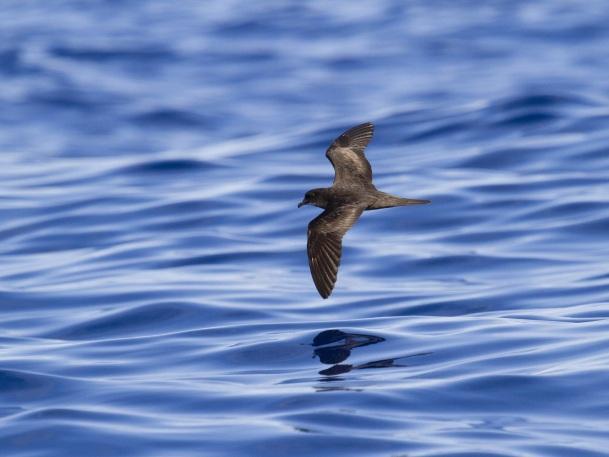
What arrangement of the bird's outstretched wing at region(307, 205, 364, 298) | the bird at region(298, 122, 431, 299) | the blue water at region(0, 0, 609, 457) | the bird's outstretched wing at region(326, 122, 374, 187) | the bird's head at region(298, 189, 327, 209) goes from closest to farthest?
1. the blue water at region(0, 0, 609, 457)
2. the bird's outstretched wing at region(307, 205, 364, 298)
3. the bird at region(298, 122, 431, 299)
4. the bird's head at region(298, 189, 327, 209)
5. the bird's outstretched wing at region(326, 122, 374, 187)

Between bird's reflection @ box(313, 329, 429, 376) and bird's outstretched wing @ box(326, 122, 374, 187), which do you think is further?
bird's outstretched wing @ box(326, 122, 374, 187)

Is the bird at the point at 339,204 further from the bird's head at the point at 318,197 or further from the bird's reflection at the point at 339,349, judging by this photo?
the bird's reflection at the point at 339,349

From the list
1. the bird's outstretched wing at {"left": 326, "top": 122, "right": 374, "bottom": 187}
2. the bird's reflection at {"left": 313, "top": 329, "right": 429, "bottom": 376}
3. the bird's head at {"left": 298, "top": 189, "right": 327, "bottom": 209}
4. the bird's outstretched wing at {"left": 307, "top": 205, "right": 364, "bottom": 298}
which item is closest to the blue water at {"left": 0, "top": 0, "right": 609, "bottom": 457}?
the bird's reflection at {"left": 313, "top": 329, "right": 429, "bottom": 376}

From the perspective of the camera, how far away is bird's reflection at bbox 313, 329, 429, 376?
328 inches

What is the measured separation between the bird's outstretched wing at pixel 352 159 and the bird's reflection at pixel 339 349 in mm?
1241

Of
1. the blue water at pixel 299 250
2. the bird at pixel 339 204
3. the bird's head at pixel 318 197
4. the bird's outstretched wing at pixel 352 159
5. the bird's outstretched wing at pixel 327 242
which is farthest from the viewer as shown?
the bird's outstretched wing at pixel 352 159

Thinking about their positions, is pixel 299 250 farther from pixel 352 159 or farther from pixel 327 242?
pixel 327 242

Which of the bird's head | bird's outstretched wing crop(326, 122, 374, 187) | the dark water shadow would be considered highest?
bird's outstretched wing crop(326, 122, 374, 187)

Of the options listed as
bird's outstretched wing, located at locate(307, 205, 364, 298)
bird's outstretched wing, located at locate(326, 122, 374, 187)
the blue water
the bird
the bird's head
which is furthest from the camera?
bird's outstretched wing, located at locate(326, 122, 374, 187)

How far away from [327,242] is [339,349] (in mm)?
789

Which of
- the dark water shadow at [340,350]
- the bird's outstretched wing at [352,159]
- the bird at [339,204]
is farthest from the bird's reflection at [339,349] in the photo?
the bird's outstretched wing at [352,159]

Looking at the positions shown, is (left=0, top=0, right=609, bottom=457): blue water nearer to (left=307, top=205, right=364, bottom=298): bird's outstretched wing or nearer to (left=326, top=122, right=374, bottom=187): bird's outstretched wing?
(left=307, top=205, right=364, bottom=298): bird's outstretched wing

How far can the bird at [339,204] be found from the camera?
8.41 meters

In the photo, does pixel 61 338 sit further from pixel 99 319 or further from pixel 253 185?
pixel 253 185
